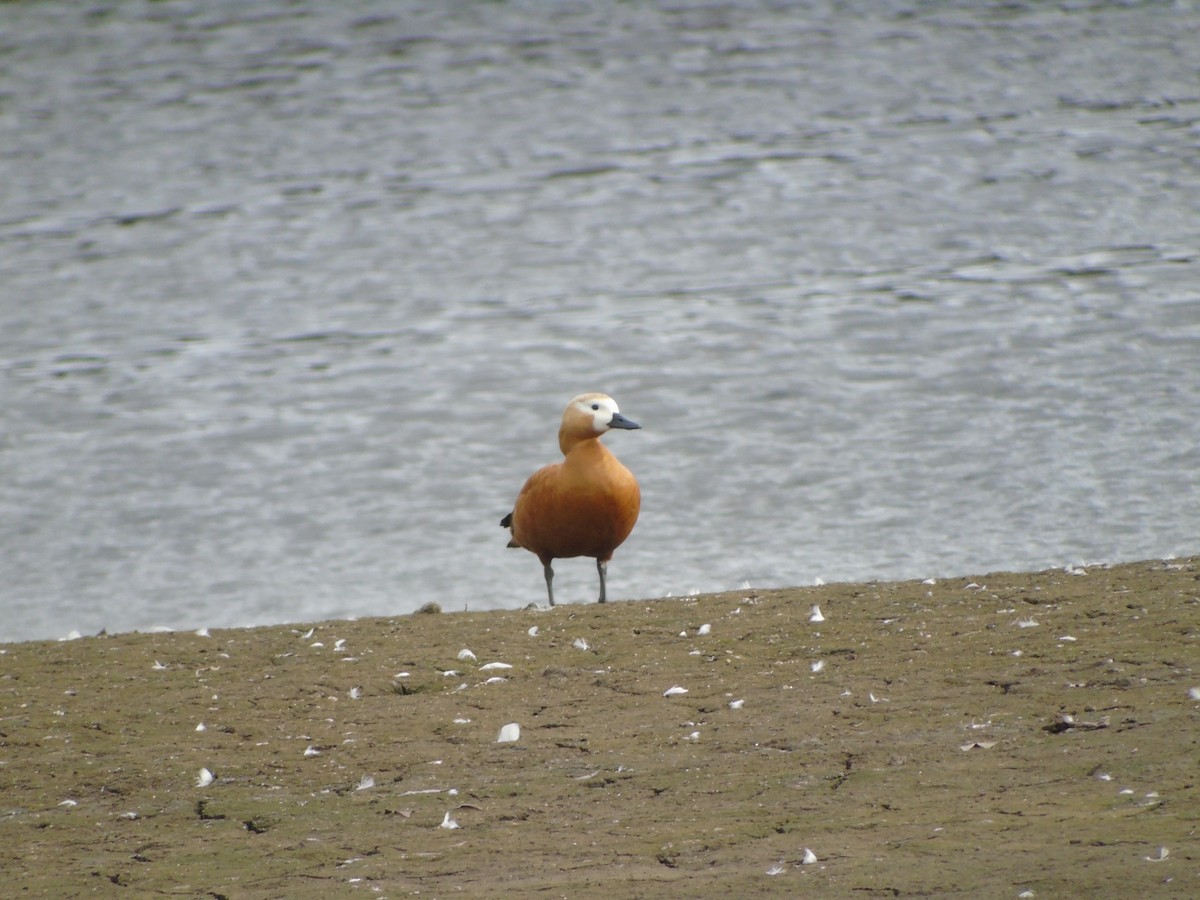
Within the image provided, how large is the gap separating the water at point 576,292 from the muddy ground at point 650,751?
12.4 ft

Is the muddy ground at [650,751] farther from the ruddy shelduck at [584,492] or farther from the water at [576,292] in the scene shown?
the water at [576,292]

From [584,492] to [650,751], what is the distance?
214 centimetres

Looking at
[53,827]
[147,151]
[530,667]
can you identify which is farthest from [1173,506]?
[147,151]

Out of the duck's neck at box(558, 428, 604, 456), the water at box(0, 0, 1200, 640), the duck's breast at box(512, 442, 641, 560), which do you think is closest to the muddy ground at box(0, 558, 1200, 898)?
the duck's breast at box(512, 442, 641, 560)

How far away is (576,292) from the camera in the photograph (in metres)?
16.6

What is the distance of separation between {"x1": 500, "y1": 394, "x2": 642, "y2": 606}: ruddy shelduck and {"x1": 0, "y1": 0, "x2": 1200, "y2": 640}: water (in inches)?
105

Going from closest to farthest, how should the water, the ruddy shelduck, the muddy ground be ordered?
the muddy ground
the ruddy shelduck
the water

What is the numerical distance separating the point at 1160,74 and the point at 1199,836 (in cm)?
1890

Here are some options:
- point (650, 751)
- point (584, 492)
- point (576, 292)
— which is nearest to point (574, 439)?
point (584, 492)

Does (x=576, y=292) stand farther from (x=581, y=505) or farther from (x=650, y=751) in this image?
(x=650, y=751)

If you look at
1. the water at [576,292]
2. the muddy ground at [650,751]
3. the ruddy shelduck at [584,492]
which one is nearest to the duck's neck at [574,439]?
the ruddy shelduck at [584,492]

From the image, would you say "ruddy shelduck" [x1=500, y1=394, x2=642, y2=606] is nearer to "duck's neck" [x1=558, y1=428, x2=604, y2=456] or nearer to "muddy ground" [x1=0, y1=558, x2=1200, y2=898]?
"duck's neck" [x1=558, y1=428, x2=604, y2=456]

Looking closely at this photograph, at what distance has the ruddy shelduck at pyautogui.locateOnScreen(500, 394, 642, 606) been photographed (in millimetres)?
6961

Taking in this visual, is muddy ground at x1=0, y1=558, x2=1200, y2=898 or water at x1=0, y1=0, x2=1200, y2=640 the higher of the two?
muddy ground at x1=0, y1=558, x2=1200, y2=898
